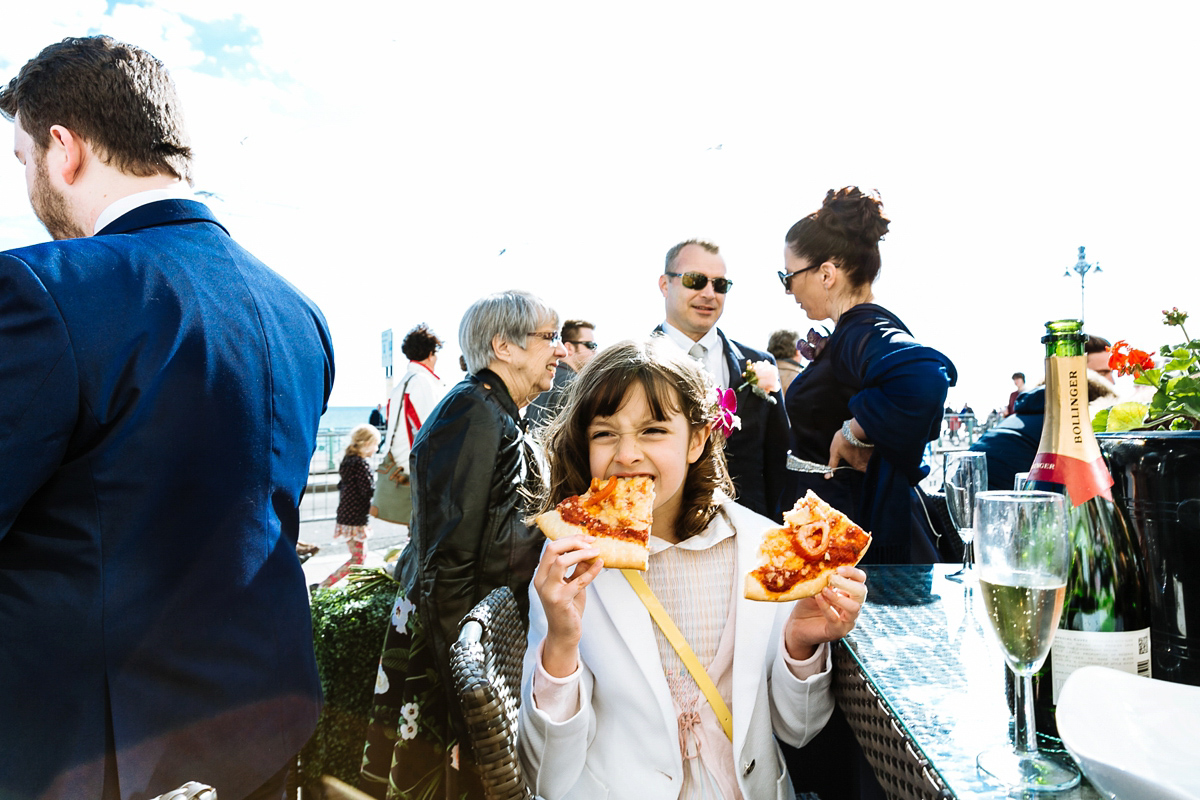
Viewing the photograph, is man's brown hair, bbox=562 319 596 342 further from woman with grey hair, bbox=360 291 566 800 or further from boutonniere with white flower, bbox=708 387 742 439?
boutonniere with white flower, bbox=708 387 742 439

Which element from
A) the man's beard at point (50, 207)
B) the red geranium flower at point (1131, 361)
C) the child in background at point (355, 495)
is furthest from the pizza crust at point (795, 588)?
the child in background at point (355, 495)

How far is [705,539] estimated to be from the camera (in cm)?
216

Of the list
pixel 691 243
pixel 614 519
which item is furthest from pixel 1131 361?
pixel 691 243

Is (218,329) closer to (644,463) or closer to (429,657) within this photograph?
(644,463)

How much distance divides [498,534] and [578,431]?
0.97 metres

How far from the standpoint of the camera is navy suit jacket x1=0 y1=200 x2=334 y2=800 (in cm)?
146

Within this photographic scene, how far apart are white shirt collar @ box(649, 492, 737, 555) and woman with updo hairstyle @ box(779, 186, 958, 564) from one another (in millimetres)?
974

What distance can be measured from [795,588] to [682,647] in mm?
410

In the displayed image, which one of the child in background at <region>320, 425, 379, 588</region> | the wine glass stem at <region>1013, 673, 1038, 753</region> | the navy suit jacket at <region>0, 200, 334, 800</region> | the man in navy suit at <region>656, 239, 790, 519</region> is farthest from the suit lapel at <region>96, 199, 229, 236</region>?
the child in background at <region>320, 425, 379, 588</region>

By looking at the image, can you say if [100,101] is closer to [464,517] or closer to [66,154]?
[66,154]

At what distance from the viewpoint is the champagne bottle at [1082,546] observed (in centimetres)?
121

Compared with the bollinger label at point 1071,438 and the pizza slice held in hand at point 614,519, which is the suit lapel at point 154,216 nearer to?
the pizza slice held in hand at point 614,519

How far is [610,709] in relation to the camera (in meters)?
1.83

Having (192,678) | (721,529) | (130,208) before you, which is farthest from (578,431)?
(130,208)
